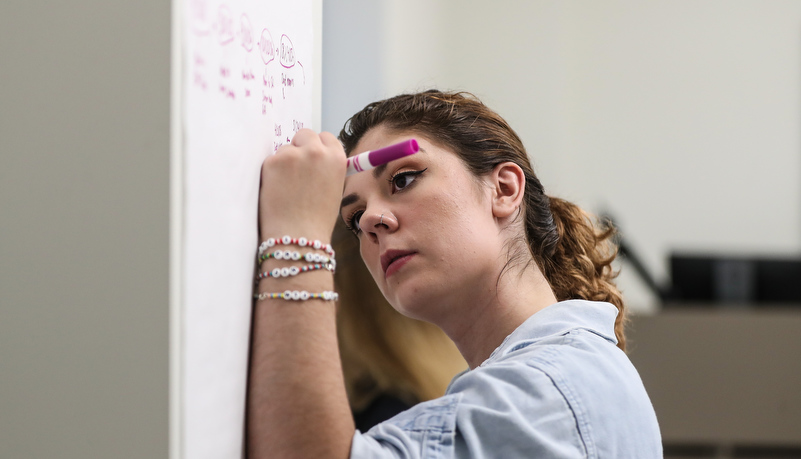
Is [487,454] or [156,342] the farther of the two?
[487,454]

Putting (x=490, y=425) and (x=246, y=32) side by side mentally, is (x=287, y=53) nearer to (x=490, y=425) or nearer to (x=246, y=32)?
(x=246, y=32)

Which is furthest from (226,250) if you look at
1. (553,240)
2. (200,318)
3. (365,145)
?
(553,240)

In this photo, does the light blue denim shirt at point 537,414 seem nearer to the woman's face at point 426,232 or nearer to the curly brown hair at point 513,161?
the woman's face at point 426,232

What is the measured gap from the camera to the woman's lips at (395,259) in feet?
2.51

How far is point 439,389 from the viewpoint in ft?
3.86

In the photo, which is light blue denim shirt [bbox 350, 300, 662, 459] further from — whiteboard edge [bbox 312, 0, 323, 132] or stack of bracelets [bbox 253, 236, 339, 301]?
whiteboard edge [bbox 312, 0, 323, 132]

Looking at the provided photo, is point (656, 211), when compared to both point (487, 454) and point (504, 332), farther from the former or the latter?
point (487, 454)

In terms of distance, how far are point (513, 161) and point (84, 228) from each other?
23.5 inches

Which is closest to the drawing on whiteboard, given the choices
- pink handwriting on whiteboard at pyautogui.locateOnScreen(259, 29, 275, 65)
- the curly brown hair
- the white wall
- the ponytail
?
pink handwriting on whiteboard at pyautogui.locateOnScreen(259, 29, 275, 65)

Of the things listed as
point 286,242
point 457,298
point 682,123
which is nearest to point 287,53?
point 286,242

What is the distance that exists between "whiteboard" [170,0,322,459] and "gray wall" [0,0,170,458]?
11mm

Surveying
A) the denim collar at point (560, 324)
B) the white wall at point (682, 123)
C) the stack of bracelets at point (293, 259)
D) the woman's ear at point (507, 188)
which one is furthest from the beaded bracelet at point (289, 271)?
the white wall at point (682, 123)

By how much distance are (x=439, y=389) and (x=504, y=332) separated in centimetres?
37

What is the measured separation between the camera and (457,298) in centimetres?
81
